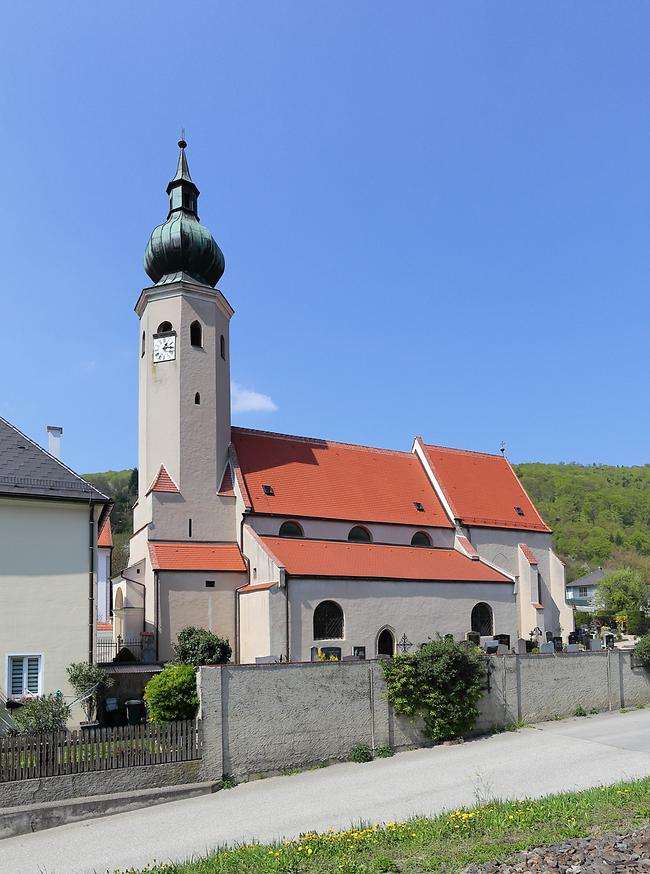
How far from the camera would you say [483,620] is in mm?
31625

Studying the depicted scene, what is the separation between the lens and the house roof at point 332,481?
32.0 m

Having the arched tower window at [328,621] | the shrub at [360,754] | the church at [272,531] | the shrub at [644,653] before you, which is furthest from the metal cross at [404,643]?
the shrub at [360,754]

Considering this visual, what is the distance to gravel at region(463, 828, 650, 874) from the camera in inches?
327

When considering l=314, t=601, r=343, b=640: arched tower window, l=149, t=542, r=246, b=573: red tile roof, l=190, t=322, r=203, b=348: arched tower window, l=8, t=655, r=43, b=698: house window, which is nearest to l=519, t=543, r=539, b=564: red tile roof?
l=314, t=601, r=343, b=640: arched tower window

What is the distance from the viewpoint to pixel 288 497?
3192 cm

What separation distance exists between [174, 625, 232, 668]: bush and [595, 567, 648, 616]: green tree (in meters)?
45.5

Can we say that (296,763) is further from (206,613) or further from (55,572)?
(206,613)

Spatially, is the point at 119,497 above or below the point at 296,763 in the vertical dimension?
above

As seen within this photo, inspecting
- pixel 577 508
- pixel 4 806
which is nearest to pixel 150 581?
pixel 4 806

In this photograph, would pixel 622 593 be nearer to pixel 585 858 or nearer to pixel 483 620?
pixel 483 620

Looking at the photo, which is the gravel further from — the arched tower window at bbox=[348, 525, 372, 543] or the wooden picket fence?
the arched tower window at bbox=[348, 525, 372, 543]

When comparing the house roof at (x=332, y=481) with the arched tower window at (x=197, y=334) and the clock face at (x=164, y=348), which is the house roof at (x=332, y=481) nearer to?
the arched tower window at (x=197, y=334)

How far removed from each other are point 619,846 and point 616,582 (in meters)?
62.3

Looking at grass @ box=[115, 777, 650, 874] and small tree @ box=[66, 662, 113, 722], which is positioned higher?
small tree @ box=[66, 662, 113, 722]
